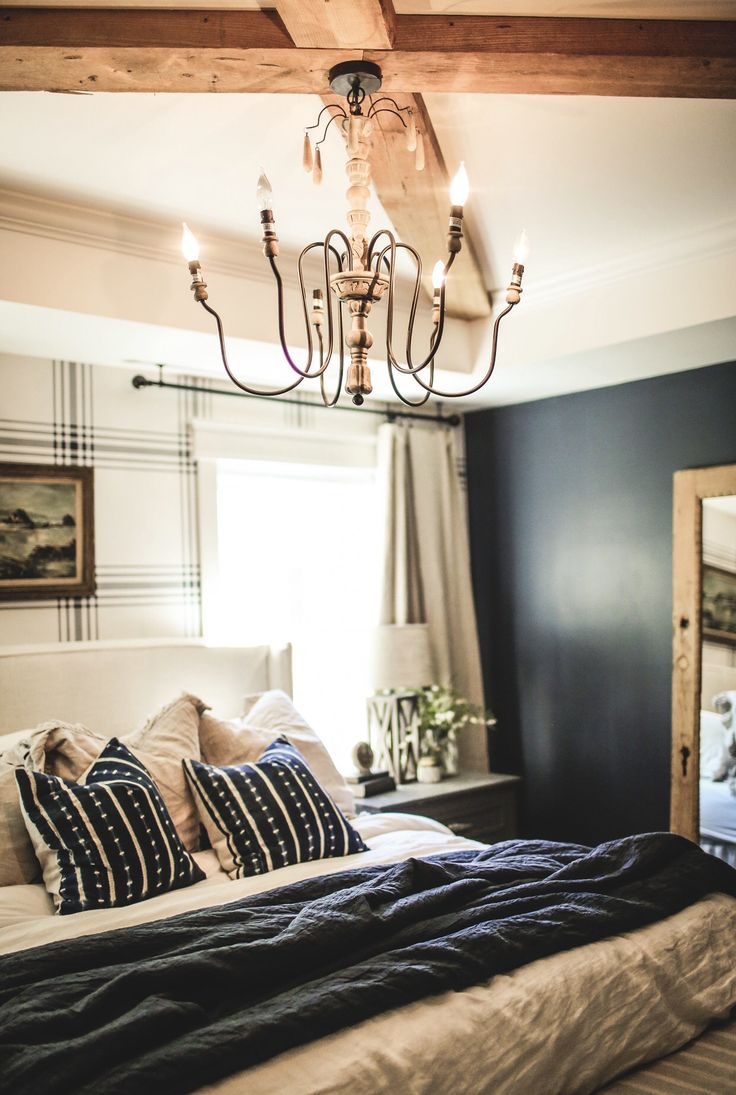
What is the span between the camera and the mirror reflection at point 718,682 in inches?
152

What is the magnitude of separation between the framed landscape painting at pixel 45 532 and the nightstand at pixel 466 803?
4.69 feet

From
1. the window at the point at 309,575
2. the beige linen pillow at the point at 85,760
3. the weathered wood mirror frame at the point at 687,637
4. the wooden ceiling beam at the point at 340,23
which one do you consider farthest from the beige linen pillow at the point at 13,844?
the weathered wood mirror frame at the point at 687,637

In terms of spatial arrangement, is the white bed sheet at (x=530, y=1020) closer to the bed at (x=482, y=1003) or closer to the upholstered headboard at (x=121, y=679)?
the bed at (x=482, y=1003)

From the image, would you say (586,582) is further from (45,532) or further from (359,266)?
(359,266)

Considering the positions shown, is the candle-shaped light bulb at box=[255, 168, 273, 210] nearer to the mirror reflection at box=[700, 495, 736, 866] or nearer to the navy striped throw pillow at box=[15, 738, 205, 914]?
the navy striped throw pillow at box=[15, 738, 205, 914]

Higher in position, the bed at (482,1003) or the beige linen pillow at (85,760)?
the beige linen pillow at (85,760)

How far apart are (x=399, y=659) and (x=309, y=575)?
60 centimetres

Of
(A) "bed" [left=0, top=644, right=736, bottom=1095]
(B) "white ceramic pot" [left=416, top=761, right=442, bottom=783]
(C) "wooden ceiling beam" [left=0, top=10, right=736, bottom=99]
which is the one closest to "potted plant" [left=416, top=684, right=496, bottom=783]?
(B) "white ceramic pot" [left=416, top=761, right=442, bottom=783]

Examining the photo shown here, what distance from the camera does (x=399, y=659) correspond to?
431cm

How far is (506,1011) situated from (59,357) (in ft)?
9.06

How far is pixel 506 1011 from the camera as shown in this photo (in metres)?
1.94

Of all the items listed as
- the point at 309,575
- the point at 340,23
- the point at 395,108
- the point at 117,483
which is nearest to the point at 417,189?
the point at 395,108

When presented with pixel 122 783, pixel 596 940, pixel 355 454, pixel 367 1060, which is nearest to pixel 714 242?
pixel 355 454

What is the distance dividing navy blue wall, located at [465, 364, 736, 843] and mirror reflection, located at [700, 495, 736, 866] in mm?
233
